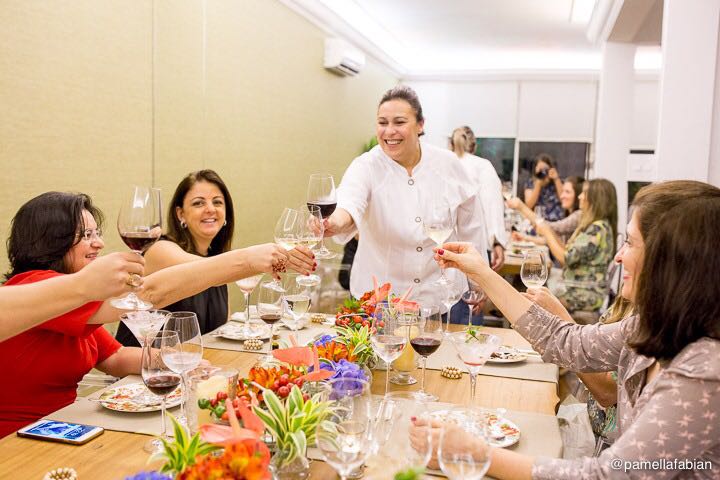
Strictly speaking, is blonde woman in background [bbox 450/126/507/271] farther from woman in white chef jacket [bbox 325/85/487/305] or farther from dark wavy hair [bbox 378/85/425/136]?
dark wavy hair [bbox 378/85/425/136]

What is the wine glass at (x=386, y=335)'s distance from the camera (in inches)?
65.3

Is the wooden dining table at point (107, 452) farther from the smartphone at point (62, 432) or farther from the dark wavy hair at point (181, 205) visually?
the dark wavy hair at point (181, 205)

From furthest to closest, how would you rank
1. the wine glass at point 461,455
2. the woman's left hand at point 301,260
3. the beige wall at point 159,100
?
the beige wall at point 159,100 → the woman's left hand at point 301,260 → the wine glass at point 461,455

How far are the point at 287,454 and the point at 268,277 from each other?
107cm

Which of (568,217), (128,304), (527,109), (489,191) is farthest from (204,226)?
(527,109)

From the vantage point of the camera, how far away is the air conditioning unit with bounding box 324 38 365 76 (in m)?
6.30

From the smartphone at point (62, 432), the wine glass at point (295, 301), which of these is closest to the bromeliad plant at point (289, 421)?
the smartphone at point (62, 432)

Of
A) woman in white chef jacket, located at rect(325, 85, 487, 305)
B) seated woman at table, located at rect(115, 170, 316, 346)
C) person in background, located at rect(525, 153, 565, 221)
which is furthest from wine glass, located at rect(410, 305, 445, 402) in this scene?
person in background, located at rect(525, 153, 565, 221)

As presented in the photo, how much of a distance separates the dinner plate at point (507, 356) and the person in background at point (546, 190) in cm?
688

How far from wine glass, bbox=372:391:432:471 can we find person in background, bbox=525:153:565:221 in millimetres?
8042

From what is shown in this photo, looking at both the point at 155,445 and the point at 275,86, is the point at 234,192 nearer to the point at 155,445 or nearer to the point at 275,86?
the point at 275,86

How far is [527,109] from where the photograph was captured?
9.77 metres

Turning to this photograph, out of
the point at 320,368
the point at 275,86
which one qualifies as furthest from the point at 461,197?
the point at 275,86

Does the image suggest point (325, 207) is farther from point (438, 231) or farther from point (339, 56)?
point (339, 56)
